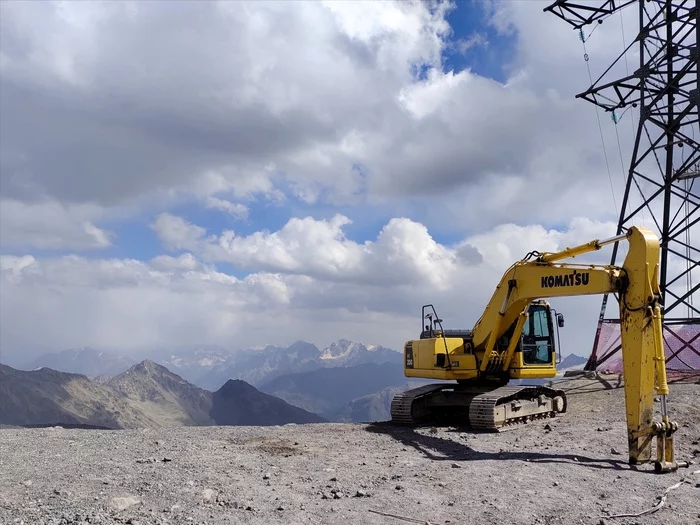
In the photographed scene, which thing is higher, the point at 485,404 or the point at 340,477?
the point at 485,404

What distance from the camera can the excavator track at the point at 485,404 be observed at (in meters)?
16.1

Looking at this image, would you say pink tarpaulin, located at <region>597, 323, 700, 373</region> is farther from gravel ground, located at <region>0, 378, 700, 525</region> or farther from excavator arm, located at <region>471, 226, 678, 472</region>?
excavator arm, located at <region>471, 226, 678, 472</region>

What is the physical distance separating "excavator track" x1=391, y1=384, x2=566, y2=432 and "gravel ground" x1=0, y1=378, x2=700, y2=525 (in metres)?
0.52

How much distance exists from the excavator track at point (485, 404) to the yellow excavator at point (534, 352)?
0.09 ft

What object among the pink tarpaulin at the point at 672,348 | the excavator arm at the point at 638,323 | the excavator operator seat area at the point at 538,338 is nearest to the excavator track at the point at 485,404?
the excavator operator seat area at the point at 538,338

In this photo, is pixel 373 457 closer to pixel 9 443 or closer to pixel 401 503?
pixel 401 503

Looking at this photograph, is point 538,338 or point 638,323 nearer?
point 638,323

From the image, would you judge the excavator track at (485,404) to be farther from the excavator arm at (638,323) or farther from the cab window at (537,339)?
the excavator arm at (638,323)

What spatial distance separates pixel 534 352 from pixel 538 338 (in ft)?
1.42

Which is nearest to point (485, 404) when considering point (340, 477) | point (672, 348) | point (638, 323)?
point (638, 323)

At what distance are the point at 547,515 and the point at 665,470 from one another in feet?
12.6

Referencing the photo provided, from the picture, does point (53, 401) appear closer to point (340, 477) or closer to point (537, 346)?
point (537, 346)

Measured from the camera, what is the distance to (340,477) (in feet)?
35.1

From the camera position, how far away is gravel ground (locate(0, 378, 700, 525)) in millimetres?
8352
